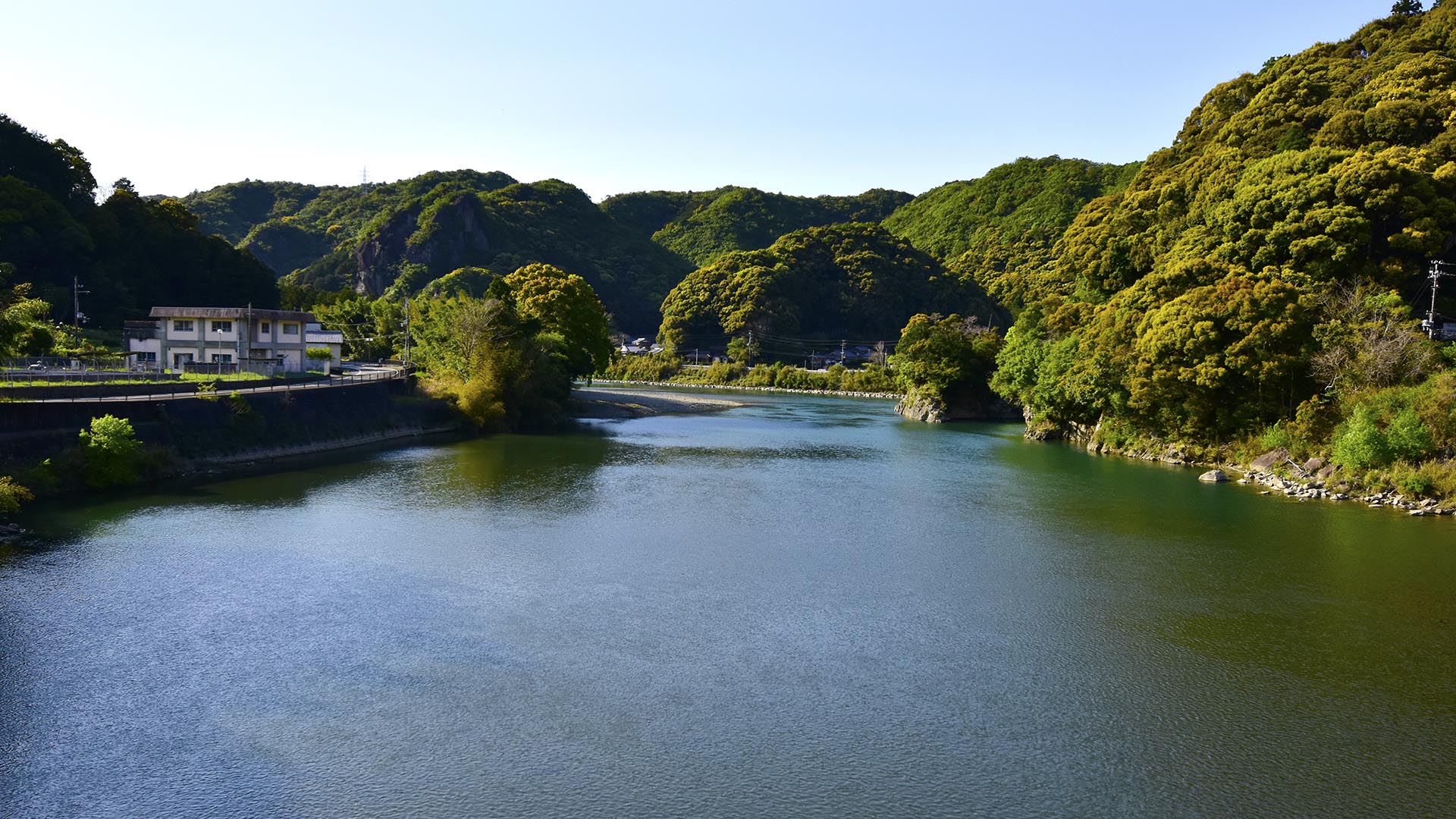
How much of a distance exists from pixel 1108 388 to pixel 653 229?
535 ft

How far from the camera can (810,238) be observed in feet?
450

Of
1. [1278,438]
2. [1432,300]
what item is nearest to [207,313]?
[1278,438]

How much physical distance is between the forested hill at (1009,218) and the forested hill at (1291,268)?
62.2m

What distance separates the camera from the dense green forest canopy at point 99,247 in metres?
57.5

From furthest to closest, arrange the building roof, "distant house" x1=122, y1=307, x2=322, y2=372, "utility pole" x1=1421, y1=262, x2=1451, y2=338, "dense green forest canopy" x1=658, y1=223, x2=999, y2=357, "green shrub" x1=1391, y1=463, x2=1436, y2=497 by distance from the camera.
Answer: "dense green forest canopy" x1=658, y1=223, x2=999, y2=357, "distant house" x1=122, y1=307, x2=322, y2=372, the building roof, "utility pole" x1=1421, y1=262, x2=1451, y2=338, "green shrub" x1=1391, y1=463, x2=1436, y2=497

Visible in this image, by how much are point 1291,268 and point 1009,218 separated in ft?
369

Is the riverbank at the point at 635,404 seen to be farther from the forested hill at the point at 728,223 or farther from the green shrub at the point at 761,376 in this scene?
the forested hill at the point at 728,223

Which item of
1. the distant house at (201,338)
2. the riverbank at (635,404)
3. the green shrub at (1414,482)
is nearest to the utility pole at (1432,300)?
the green shrub at (1414,482)

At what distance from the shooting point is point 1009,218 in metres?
145

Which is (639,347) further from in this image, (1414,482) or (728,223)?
(1414,482)

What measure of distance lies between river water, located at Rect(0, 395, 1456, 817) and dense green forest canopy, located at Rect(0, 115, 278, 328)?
41.9 metres

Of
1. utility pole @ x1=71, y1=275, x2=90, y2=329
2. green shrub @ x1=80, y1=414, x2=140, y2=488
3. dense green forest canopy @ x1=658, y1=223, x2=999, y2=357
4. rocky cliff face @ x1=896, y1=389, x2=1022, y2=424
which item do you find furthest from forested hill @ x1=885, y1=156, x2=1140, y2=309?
green shrub @ x1=80, y1=414, x2=140, y2=488

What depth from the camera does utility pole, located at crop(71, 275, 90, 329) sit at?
56438 millimetres

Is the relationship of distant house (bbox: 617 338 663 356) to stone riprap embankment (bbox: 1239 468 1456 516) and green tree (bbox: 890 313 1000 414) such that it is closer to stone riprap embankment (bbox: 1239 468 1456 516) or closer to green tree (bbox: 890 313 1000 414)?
green tree (bbox: 890 313 1000 414)
